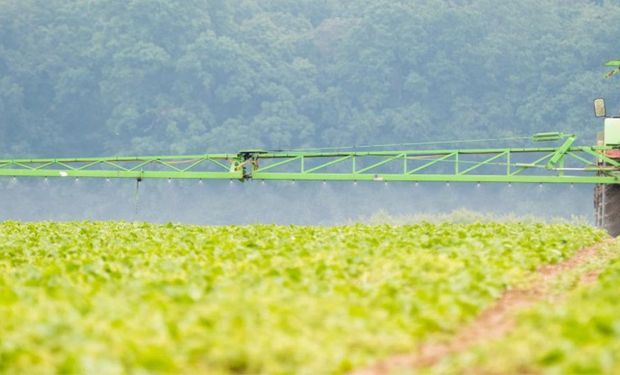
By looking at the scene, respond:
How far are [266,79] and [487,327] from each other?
74047 millimetres

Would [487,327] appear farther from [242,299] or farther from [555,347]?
[555,347]

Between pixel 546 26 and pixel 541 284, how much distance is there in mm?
76632

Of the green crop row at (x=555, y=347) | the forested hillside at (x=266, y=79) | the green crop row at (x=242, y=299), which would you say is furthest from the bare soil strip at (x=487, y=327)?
the forested hillside at (x=266, y=79)

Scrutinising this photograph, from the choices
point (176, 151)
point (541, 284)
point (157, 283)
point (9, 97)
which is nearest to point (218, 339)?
point (157, 283)

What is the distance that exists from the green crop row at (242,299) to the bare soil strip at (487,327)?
0.10 metres

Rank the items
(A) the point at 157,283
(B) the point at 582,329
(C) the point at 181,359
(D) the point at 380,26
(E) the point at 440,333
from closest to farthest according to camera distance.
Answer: (C) the point at 181,359 → (B) the point at 582,329 → (E) the point at 440,333 → (A) the point at 157,283 → (D) the point at 380,26

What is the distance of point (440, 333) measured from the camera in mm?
10266

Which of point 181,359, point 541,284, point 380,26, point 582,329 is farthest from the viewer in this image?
point 380,26

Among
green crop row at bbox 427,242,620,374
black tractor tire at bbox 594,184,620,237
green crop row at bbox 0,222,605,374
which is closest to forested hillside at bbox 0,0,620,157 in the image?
black tractor tire at bbox 594,184,620,237

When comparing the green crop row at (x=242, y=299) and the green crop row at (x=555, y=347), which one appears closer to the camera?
the green crop row at (x=555, y=347)

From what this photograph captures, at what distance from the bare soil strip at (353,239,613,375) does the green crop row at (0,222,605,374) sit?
104mm

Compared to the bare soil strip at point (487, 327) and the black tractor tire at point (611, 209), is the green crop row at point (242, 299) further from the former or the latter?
the black tractor tire at point (611, 209)

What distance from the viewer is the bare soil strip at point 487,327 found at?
9086 mm

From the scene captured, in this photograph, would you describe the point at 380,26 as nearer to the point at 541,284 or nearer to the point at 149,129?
the point at 149,129
